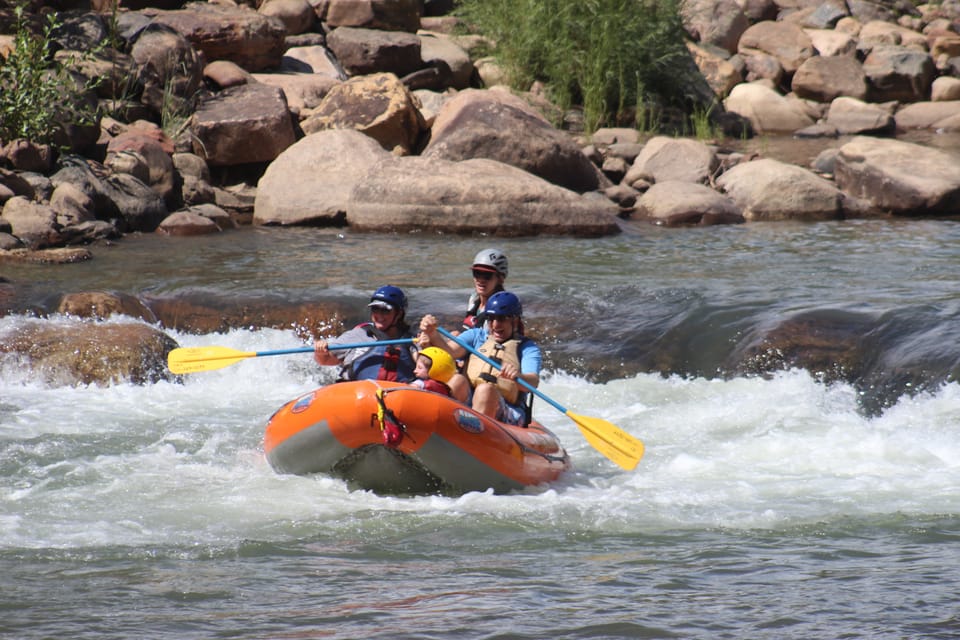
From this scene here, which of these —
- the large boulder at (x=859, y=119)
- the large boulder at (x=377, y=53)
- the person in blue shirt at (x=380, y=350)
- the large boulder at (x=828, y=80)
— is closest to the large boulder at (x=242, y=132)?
the large boulder at (x=377, y=53)

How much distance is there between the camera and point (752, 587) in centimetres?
425

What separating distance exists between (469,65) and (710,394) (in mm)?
11447

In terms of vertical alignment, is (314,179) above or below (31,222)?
above

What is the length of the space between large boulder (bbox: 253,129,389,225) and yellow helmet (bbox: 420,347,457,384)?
7.42 meters

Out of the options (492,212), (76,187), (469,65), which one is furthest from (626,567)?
(469,65)

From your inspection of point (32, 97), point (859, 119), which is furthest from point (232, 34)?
point (859, 119)

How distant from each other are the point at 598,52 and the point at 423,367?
12037mm

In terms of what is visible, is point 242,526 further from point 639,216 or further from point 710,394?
point 639,216

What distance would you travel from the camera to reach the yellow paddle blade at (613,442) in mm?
5953

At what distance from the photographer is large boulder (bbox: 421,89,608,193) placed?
1368 cm

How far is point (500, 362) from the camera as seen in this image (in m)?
6.10

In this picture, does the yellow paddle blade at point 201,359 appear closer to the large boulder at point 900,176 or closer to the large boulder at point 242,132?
the large boulder at point 242,132

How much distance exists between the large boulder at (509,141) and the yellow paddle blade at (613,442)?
7796 mm

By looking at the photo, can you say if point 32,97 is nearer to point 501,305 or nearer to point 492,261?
point 492,261
